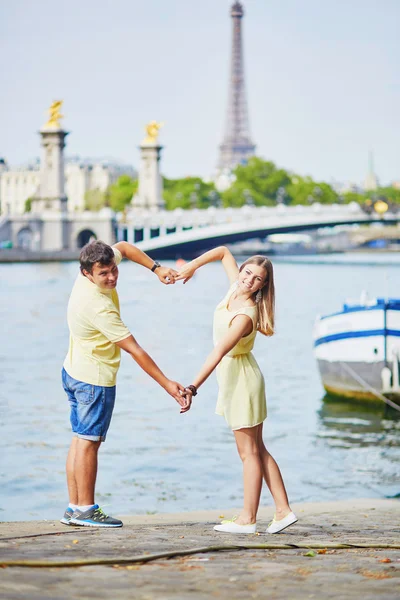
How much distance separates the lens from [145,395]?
1503 cm

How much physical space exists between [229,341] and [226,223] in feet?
176

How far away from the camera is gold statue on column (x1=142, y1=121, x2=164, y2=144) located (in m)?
73.9

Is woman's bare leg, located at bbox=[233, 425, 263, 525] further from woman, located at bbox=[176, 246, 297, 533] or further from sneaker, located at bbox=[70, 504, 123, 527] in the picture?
sneaker, located at bbox=[70, 504, 123, 527]

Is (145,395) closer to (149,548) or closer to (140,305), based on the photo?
(149,548)

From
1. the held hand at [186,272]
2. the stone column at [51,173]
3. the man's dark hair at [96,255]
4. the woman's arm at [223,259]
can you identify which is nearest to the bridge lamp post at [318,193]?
the stone column at [51,173]

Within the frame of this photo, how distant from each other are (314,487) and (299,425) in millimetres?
3709

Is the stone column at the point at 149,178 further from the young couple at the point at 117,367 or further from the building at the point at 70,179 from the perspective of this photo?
the young couple at the point at 117,367

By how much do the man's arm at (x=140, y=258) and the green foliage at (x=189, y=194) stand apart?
8074cm

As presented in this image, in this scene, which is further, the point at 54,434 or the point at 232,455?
the point at 54,434

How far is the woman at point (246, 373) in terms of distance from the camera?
4461 millimetres

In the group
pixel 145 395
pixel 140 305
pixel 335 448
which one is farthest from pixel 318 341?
pixel 140 305

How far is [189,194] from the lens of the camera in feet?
301

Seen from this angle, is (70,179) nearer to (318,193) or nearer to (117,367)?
(318,193)

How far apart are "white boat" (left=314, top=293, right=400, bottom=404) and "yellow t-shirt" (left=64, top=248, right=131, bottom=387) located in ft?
32.9
